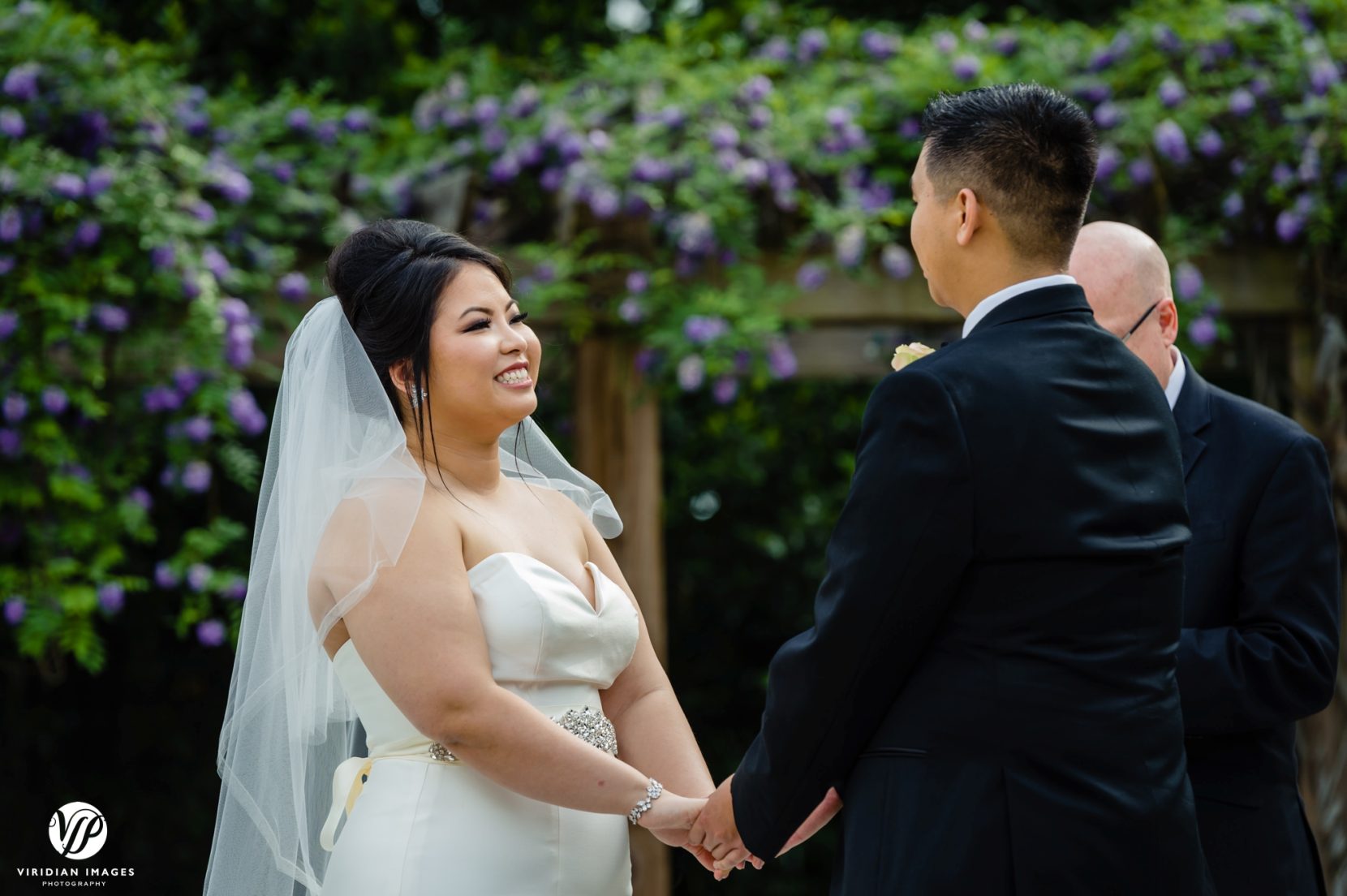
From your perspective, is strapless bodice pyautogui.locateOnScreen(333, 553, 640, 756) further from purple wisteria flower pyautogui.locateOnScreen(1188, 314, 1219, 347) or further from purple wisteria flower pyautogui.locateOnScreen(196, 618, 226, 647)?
purple wisteria flower pyautogui.locateOnScreen(1188, 314, 1219, 347)

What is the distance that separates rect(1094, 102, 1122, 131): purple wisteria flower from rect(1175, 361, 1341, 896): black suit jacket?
243 cm

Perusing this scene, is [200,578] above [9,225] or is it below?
below

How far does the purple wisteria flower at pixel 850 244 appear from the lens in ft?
15.9

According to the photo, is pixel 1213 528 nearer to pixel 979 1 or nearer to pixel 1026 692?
pixel 1026 692

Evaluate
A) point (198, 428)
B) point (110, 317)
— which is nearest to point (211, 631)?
point (198, 428)

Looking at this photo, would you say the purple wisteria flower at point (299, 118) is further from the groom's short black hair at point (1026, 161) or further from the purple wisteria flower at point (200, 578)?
the groom's short black hair at point (1026, 161)

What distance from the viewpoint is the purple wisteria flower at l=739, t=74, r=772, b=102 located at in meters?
5.05

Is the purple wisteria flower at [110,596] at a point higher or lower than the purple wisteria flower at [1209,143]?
lower

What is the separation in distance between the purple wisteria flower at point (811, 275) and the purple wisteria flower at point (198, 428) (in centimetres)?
211

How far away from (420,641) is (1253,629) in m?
1.59

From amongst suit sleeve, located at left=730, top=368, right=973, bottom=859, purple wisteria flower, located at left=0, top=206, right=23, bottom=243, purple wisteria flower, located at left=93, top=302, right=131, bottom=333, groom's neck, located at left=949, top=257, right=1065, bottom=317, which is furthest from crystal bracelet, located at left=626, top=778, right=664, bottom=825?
purple wisteria flower, located at left=0, top=206, right=23, bottom=243

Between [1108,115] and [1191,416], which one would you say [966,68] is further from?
[1191,416]

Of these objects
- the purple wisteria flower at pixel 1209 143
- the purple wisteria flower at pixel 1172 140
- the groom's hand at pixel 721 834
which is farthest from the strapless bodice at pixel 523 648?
the purple wisteria flower at pixel 1209 143

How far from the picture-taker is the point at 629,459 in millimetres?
5059
